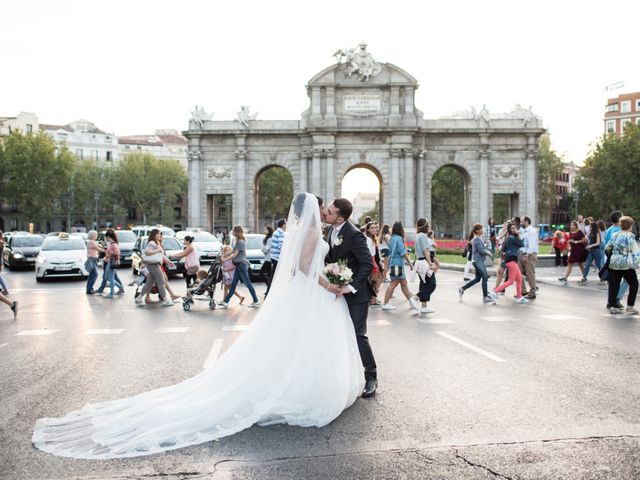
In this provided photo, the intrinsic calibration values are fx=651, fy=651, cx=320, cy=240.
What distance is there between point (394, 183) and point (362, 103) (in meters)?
5.92

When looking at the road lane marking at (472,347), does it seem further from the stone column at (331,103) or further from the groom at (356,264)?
the stone column at (331,103)

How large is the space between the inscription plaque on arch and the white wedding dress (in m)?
39.0

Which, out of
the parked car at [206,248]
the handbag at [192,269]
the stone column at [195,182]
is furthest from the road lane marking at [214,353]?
the stone column at [195,182]

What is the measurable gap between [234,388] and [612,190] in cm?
6491

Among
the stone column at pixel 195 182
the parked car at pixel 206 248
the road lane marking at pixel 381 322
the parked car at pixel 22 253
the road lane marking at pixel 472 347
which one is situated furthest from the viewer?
the stone column at pixel 195 182

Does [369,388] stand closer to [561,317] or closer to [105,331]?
[105,331]

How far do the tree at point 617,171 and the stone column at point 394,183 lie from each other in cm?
2786

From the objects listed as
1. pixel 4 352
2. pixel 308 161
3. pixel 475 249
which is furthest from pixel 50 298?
pixel 308 161

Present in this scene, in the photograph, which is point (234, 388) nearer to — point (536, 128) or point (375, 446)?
point (375, 446)

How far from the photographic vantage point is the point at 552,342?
991 centimetres

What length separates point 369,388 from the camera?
6.71 m

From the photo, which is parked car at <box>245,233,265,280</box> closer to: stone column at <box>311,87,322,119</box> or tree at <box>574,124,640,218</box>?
stone column at <box>311,87,322,119</box>

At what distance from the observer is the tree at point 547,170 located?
83.6 metres

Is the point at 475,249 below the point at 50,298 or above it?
above
